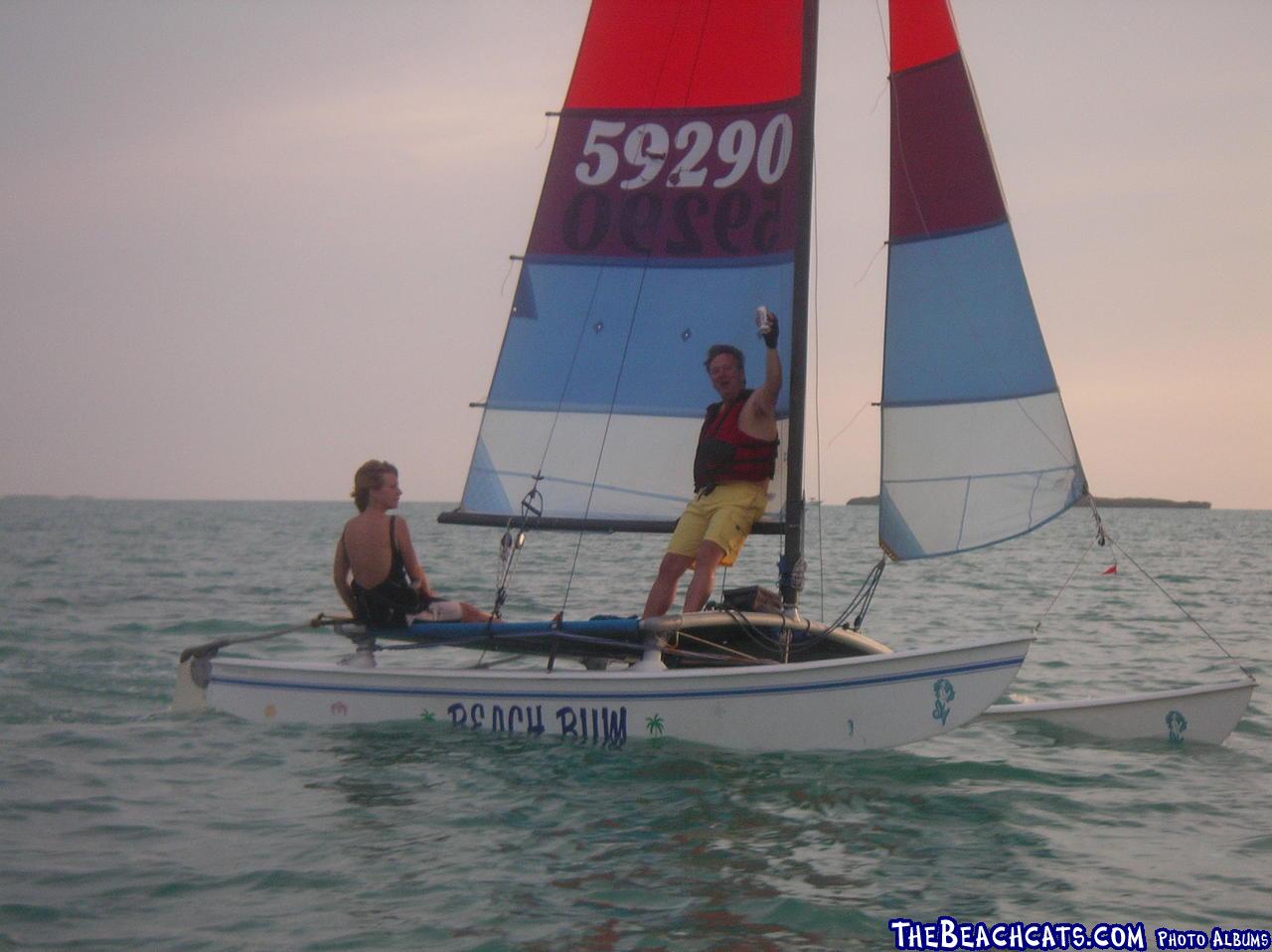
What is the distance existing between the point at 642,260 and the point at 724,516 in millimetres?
1825

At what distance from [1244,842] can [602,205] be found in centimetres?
512

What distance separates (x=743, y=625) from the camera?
7812 millimetres

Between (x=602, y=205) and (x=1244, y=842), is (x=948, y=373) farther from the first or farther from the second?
(x=1244, y=842)

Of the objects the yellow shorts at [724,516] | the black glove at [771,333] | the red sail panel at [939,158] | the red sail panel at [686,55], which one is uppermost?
the red sail panel at [686,55]

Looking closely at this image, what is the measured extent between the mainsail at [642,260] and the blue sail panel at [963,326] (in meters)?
0.74

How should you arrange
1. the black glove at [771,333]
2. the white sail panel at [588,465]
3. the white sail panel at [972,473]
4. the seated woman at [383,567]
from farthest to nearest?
1. the white sail panel at [588,465]
2. the seated woman at [383,567]
3. the white sail panel at [972,473]
4. the black glove at [771,333]

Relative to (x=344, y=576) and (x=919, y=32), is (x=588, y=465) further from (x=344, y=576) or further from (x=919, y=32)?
(x=919, y=32)

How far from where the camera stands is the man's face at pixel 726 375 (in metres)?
8.08

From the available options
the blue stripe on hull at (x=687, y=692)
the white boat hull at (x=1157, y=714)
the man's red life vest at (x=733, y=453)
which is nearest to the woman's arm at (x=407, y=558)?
the blue stripe on hull at (x=687, y=692)

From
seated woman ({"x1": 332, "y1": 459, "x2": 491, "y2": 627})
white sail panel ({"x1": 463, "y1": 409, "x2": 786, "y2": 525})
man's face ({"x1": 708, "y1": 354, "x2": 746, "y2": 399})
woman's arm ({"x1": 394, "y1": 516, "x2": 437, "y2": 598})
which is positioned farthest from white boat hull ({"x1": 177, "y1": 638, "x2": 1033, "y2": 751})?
man's face ({"x1": 708, "y1": 354, "x2": 746, "y2": 399})

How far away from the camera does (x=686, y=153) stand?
8711 millimetres

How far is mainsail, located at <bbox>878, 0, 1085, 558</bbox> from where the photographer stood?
7941mm

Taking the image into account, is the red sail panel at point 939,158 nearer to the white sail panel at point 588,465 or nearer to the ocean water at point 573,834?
the white sail panel at point 588,465

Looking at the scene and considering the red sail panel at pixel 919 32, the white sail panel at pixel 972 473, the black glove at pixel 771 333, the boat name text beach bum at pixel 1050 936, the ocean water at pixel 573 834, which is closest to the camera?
the boat name text beach bum at pixel 1050 936
